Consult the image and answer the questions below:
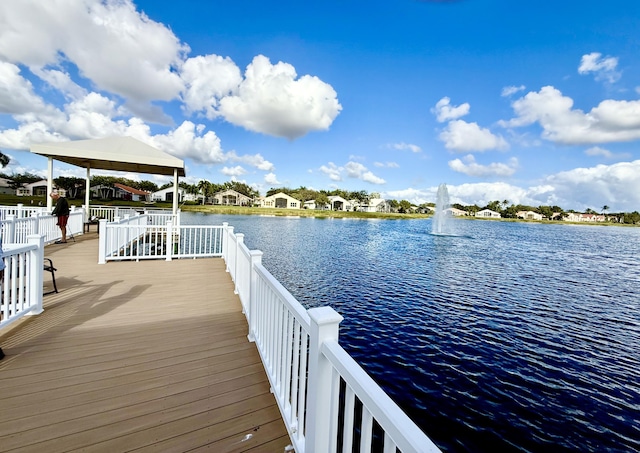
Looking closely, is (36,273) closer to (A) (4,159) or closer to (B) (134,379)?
(B) (134,379)

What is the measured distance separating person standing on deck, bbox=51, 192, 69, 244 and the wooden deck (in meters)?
5.65

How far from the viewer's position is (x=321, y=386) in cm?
157

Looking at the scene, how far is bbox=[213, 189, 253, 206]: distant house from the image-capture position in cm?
7431

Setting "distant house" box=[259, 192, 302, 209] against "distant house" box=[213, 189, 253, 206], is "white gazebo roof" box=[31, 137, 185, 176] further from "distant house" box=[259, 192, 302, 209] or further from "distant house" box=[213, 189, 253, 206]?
"distant house" box=[259, 192, 302, 209]

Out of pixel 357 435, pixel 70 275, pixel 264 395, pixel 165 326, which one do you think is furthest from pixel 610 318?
pixel 70 275

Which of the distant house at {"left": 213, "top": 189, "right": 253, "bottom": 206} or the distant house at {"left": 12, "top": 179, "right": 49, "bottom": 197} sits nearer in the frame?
the distant house at {"left": 12, "top": 179, "right": 49, "bottom": 197}

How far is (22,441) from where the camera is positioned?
191 cm

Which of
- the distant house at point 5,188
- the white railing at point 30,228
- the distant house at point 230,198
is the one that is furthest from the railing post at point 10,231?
the distant house at point 5,188

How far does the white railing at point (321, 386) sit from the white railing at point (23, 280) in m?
3.10

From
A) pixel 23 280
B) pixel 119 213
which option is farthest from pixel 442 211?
pixel 23 280

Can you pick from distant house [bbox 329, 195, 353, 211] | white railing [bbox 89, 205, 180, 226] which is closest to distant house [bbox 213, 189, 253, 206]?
distant house [bbox 329, 195, 353, 211]

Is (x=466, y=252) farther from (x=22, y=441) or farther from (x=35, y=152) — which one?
(x=35, y=152)

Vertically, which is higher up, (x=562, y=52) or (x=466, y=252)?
(x=562, y=52)

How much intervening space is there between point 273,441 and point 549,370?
593 cm
